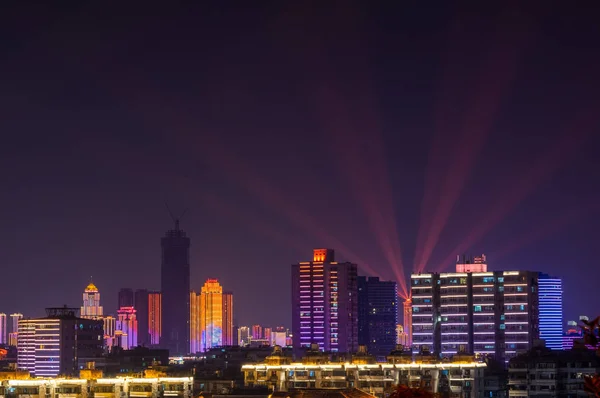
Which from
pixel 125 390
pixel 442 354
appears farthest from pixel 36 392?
pixel 442 354

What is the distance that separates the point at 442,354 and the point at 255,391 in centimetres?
7821

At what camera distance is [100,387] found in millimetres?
95875

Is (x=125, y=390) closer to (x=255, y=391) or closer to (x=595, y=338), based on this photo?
(x=255, y=391)

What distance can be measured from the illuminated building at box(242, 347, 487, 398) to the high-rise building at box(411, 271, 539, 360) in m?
42.7

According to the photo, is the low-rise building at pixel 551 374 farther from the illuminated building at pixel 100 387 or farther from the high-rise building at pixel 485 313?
the high-rise building at pixel 485 313

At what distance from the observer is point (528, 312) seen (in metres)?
155

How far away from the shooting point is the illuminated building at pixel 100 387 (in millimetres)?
95562

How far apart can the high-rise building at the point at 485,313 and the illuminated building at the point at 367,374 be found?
140 feet

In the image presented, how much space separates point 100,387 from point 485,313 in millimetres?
72048

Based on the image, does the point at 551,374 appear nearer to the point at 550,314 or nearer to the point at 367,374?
the point at 367,374

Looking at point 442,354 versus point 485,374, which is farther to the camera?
point 442,354

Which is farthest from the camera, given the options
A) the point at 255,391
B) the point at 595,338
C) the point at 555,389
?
the point at 555,389

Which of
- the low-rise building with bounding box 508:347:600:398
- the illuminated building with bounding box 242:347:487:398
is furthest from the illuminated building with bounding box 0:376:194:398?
the low-rise building with bounding box 508:347:600:398

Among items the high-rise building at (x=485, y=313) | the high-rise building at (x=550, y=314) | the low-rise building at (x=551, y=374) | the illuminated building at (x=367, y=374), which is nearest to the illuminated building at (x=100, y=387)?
the illuminated building at (x=367, y=374)
